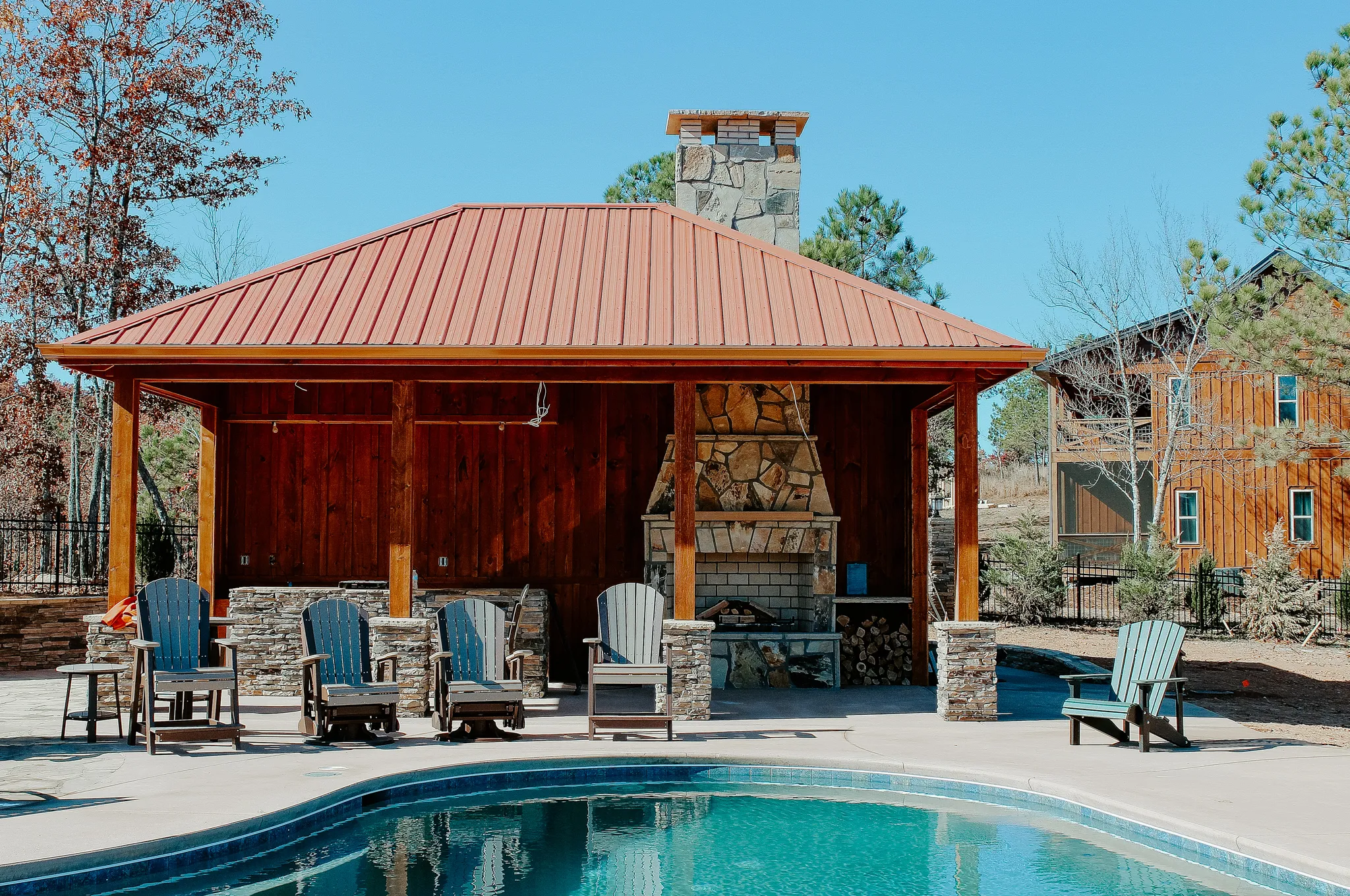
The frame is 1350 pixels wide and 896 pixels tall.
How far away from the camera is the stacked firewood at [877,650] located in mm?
11914

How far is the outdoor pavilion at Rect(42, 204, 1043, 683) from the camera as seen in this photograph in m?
9.30

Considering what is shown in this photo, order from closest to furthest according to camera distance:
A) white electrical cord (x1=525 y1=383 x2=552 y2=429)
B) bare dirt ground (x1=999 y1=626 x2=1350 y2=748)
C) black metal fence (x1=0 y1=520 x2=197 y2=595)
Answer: bare dirt ground (x1=999 y1=626 x2=1350 y2=748)
white electrical cord (x1=525 y1=383 x2=552 y2=429)
black metal fence (x1=0 y1=520 x2=197 y2=595)

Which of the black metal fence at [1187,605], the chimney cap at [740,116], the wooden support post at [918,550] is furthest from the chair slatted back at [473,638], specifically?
the black metal fence at [1187,605]

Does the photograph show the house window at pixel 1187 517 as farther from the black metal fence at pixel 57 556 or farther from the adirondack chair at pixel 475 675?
the black metal fence at pixel 57 556

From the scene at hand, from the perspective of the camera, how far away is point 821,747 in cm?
803

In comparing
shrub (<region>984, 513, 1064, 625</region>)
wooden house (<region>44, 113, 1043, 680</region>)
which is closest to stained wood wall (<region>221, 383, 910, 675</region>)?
wooden house (<region>44, 113, 1043, 680</region>)

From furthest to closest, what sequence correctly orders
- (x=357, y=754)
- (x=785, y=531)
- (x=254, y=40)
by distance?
(x=254, y=40), (x=785, y=531), (x=357, y=754)

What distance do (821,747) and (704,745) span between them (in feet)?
2.78

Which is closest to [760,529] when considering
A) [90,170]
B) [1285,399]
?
[90,170]

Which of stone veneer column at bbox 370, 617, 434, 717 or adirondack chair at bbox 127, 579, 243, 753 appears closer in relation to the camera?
adirondack chair at bbox 127, 579, 243, 753

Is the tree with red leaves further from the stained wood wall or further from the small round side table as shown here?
the small round side table

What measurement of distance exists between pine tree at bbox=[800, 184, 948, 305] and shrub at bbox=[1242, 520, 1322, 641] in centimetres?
1018

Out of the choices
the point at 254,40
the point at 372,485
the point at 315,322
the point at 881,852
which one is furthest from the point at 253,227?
the point at 881,852

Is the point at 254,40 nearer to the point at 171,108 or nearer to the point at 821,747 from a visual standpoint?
the point at 171,108
